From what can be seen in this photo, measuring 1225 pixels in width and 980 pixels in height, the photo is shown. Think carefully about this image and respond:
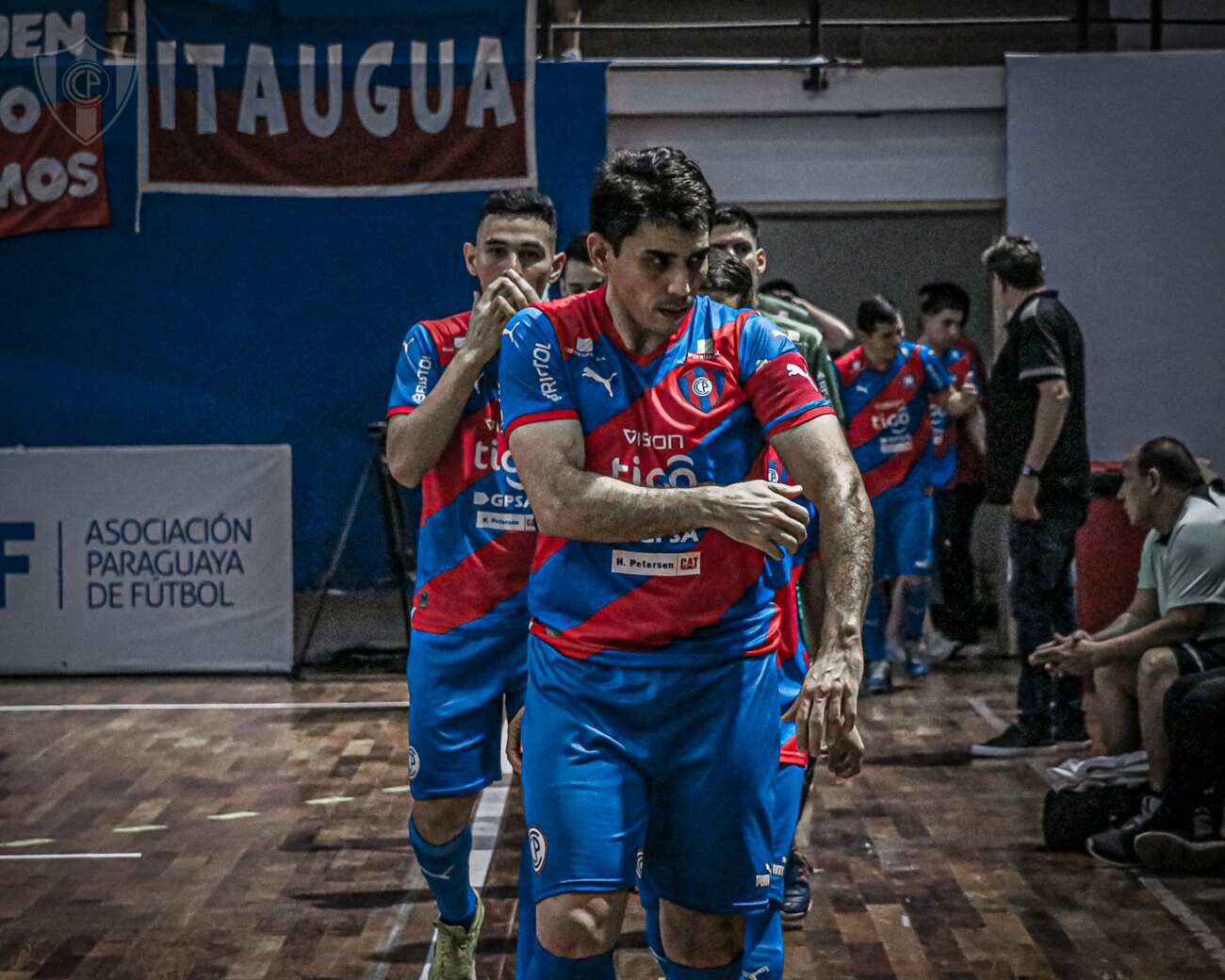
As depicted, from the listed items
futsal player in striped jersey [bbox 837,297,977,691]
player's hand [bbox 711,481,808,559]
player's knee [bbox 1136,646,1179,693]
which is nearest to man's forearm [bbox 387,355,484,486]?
player's hand [bbox 711,481,808,559]

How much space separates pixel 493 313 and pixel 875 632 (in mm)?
5319

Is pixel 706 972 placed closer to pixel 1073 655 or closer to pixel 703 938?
pixel 703 938

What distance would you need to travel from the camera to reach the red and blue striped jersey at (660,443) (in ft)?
9.84

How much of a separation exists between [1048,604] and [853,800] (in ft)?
4.44

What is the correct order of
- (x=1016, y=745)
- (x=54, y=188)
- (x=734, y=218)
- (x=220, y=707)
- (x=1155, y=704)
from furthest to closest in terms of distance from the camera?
(x=54, y=188), (x=220, y=707), (x=1016, y=745), (x=1155, y=704), (x=734, y=218)

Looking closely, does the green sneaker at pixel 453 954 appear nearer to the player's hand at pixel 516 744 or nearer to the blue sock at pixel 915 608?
the player's hand at pixel 516 744

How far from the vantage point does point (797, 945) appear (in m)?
4.70

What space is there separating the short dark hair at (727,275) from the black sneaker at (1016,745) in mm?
3533

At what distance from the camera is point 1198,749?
5.35 m

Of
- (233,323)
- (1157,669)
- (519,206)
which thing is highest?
(233,323)

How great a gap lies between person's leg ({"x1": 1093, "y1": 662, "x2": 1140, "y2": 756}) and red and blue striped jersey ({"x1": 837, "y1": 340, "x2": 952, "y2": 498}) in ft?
9.77

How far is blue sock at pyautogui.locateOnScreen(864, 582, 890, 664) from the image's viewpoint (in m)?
8.80

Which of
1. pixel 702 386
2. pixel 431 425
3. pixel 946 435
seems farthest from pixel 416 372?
pixel 946 435

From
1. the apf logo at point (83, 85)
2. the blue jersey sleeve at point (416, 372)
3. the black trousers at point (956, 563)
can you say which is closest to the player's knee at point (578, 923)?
the blue jersey sleeve at point (416, 372)
